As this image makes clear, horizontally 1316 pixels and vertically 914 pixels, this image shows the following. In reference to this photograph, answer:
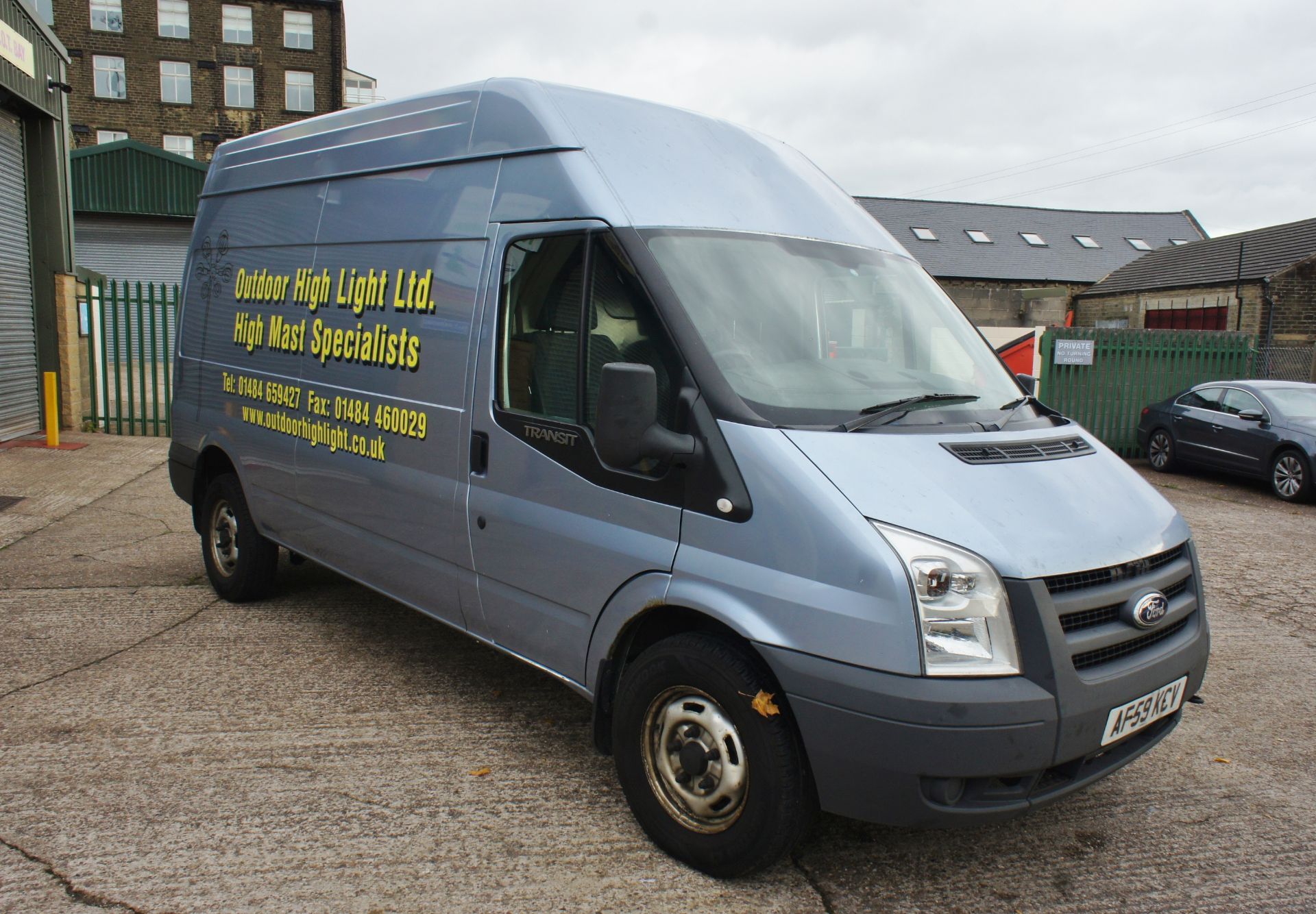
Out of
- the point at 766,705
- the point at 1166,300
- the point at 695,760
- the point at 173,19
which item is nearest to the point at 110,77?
the point at 173,19

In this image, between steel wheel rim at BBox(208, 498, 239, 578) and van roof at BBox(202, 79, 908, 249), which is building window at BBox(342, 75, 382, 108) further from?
van roof at BBox(202, 79, 908, 249)

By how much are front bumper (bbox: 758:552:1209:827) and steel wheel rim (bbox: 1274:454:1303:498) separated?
34.0 feet

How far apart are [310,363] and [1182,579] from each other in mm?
3840

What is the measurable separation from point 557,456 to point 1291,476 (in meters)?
11.0

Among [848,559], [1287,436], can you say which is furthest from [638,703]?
[1287,436]

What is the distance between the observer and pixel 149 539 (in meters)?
7.38

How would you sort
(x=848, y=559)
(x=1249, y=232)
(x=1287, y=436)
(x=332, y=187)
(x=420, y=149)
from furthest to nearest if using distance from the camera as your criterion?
(x=1249, y=232)
(x=1287, y=436)
(x=332, y=187)
(x=420, y=149)
(x=848, y=559)

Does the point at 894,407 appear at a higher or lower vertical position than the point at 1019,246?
lower

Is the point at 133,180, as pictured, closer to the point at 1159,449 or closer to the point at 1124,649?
the point at 1159,449

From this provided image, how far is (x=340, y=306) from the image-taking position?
177 inches

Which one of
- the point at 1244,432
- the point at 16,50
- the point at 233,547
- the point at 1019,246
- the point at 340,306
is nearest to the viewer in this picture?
the point at 340,306

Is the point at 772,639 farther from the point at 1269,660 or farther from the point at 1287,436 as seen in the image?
the point at 1287,436

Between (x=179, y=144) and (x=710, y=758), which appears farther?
(x=179, y=144)

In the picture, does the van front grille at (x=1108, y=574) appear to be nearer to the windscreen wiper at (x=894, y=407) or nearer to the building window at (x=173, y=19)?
the windscreen wiper at (x=894, y=407)
